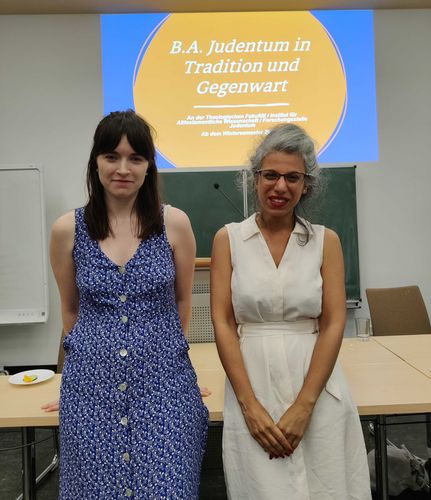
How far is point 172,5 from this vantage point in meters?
4.24

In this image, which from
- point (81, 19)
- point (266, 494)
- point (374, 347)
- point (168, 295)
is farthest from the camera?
point (81, 19)

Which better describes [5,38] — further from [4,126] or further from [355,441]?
[355,441]

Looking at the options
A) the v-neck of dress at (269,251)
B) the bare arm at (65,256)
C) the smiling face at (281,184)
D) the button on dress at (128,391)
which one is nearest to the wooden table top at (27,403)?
the button on dress at (128,391)

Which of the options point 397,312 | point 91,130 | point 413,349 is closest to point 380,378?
point 413,349

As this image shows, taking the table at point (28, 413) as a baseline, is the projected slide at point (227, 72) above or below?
above

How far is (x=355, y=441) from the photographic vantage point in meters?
1.32

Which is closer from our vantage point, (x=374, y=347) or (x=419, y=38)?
(x=374, y=347)

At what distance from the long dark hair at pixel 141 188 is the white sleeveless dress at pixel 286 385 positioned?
0.80 feet

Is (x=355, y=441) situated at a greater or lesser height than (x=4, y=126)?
lesser

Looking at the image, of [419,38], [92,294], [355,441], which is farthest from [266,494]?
[419,38]

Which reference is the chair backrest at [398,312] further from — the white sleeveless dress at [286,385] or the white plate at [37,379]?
the white plate at [37,379]

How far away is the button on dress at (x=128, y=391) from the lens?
1.21 m

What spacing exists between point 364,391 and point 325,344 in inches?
18.4

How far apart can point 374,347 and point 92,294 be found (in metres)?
1.62
